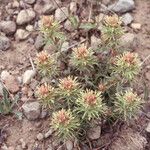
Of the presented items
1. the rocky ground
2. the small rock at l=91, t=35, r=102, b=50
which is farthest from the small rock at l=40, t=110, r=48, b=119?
the small rock at l=91, t=35, r=102, b=50

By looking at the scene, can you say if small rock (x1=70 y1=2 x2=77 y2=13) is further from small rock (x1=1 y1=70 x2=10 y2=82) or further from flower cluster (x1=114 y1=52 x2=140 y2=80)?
flower cluster (x1=114 y1=52 x2=140 y2=80)

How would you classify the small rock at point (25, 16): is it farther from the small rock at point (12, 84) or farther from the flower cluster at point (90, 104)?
the flower cluster at point (90, 104)

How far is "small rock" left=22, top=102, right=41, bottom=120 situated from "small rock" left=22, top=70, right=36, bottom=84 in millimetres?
233

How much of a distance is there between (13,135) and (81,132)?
0.52 metres

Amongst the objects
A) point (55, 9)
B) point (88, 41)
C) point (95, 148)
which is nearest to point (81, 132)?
point (95, 148)

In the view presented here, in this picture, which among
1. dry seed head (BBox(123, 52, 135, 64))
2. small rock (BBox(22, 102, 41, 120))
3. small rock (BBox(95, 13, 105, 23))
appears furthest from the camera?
small rock (BBox(95, 13, 105, 23))

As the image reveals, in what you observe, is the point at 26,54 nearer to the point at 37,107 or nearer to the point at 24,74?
the point at 24,74

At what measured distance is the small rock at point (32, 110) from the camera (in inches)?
133

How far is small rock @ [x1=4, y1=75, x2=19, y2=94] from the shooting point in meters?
3.56

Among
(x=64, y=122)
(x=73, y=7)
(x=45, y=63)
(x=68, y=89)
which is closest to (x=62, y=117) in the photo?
(x=64, y=122)

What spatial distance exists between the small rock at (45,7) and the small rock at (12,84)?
0.68 metres

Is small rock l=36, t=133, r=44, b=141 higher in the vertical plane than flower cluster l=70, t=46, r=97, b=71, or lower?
lower

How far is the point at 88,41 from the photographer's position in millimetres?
3764

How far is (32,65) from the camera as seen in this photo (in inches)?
144
